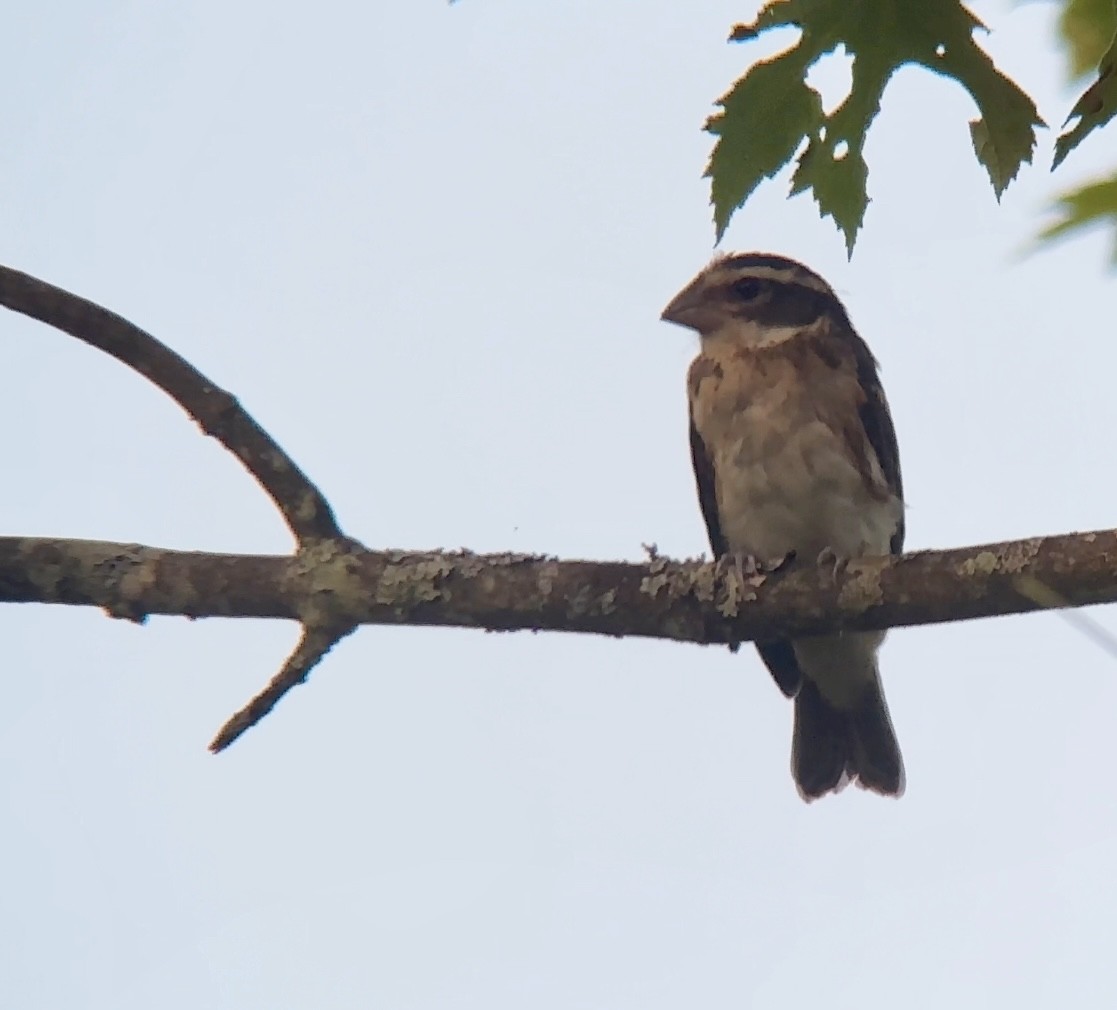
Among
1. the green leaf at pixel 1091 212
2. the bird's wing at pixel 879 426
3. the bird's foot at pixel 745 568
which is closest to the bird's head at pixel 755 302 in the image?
the bird's wing at pixel 879 426

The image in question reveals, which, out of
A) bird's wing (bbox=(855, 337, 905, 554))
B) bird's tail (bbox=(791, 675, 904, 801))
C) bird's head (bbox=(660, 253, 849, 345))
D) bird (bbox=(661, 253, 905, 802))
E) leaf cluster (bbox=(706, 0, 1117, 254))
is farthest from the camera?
bird's tail (bbox=(791, 675, 904, 801))

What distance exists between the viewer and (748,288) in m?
6.34

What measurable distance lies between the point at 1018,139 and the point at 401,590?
1.86 m

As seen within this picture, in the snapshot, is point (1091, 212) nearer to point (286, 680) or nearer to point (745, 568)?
point (745, 568)

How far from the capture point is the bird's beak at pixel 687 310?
6.38m

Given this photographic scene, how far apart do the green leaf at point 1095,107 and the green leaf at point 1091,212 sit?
0.10 metres

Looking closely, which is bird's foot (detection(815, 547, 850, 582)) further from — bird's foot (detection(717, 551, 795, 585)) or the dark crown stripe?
the dark crown stripe

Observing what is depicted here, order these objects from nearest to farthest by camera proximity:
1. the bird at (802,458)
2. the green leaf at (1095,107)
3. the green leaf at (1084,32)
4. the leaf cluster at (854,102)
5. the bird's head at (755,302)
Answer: the green leaf at (1095,107), the green leaf at (1084,32), the leaf cluster at (854,102), the bird at (802,458), the bird's head at (755,302)

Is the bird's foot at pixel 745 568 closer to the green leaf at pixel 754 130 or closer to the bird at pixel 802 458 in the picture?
the green leaf at pixel 754 130

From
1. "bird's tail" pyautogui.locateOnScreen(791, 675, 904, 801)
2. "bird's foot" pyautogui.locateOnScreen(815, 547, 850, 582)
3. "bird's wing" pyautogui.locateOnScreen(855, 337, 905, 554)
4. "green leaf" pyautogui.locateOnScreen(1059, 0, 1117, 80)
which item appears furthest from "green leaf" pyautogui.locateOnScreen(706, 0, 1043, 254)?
"bird's tail" pyautogui.locateOnScreen(791, 675, 904, 801)

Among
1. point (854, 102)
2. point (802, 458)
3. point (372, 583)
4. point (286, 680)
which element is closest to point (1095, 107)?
point (854, 102)

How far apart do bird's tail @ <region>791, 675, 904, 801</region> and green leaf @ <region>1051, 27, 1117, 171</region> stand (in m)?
4.14

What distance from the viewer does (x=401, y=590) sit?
13.2 ft

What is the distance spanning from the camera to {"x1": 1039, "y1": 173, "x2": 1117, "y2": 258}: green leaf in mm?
2959
